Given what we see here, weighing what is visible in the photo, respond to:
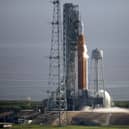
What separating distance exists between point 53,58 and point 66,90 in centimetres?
521

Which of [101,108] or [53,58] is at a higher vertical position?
[53,58]

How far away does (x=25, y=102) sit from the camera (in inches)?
2532

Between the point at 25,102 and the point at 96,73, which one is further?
the point at 25,102

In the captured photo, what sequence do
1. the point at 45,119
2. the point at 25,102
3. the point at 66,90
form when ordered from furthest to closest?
the point at 25,102, the point at 66,90, the point at 45,119

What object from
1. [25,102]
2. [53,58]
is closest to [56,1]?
[53,58]

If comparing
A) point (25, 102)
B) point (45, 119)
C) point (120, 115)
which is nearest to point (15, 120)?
point (45, 119)

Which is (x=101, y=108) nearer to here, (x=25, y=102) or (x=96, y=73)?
(x=96, y=73)

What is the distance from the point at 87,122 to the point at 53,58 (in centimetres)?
672

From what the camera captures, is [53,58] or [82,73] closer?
[53,58]

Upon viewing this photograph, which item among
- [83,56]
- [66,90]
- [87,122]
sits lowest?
[87,122]

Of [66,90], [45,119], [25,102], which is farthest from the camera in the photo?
[25,102]

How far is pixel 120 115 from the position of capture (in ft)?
160

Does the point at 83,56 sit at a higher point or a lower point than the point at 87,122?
higher

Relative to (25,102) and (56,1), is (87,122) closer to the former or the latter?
(56,1)
